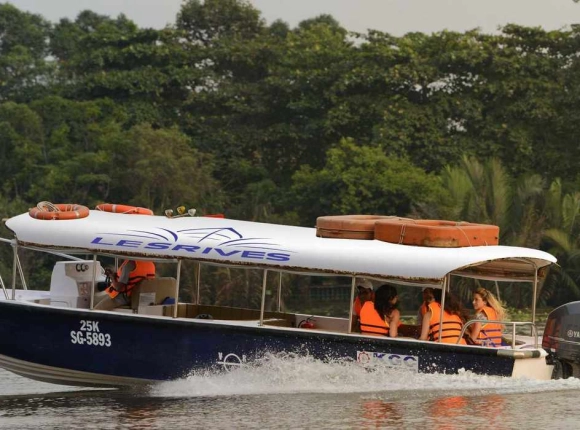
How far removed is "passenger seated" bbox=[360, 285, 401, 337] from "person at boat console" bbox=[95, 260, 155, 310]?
2609 mm

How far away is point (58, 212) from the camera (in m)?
14.9

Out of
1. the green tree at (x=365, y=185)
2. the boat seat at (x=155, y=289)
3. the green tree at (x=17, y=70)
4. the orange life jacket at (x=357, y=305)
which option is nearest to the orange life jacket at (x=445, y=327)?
the orange life jacket at (x=357, y=305)

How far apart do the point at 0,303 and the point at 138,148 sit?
19.2 m

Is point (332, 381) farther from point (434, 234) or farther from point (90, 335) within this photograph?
point (90, 335)

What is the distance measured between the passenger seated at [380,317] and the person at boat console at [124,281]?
8.56 ft

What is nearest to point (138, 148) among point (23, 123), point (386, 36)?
point (23, 123)

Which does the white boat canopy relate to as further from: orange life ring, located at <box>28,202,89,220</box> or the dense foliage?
the dense foliage

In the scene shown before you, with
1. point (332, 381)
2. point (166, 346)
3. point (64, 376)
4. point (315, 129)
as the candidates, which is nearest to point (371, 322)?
point (332, 381)

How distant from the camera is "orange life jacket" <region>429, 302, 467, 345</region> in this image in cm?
1369

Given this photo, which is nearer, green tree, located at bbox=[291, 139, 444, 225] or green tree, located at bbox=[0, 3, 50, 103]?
green tree, located at bbox=[291, 139, 444, 225]

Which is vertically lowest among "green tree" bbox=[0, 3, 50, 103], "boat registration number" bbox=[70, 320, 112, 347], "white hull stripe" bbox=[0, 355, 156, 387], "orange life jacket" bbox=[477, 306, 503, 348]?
"white hull stripe" bbox=[0, 355, 156, 387]

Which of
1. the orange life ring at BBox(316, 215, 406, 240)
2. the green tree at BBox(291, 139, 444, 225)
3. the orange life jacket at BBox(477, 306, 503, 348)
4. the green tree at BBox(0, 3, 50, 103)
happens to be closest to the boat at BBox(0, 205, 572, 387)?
the orange life ring at BBox(316, 215, 406, 240)

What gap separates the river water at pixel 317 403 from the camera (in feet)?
41.1

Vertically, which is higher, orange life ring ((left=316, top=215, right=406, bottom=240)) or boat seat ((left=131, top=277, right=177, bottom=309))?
orange life ring ((left=316, top=215, right=406, bottom=240))
